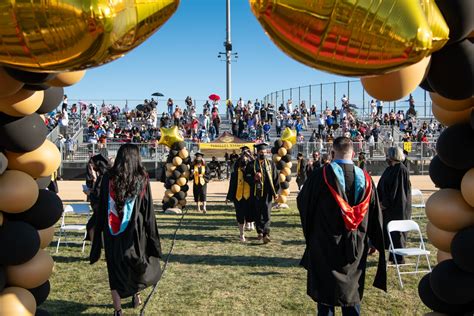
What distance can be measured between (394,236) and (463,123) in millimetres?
4170

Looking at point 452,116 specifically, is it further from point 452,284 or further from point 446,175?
point 452,284

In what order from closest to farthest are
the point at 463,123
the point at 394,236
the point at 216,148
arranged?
the point at 463,123
the point at 394,236
the point at 216,148

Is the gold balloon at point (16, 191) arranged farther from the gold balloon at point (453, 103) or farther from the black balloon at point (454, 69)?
the gold balloon at point (453, 103)

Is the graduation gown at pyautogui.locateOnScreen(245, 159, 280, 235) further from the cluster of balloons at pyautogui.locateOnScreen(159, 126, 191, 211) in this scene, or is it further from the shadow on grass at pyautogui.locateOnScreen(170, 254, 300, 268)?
the cluster of balloons at pyautogui.locateOnScreen(159, 126, 191, 211)

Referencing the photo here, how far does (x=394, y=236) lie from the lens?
7.29 metres

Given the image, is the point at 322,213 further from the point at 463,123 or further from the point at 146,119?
the point at 146,119

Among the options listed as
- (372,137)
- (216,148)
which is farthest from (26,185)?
(372,137)

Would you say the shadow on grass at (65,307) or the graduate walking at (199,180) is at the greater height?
the graduate walking at (199,180)

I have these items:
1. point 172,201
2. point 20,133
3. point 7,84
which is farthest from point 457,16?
point 172,201

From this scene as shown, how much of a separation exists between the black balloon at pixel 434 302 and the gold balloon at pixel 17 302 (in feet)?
9.64

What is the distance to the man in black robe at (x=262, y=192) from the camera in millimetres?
9219

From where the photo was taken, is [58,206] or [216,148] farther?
[216,148]

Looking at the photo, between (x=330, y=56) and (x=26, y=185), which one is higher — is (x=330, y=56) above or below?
above

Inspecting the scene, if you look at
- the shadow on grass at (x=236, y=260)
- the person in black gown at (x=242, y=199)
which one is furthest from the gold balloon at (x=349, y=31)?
the person in black gown at (x=242, y=199)
